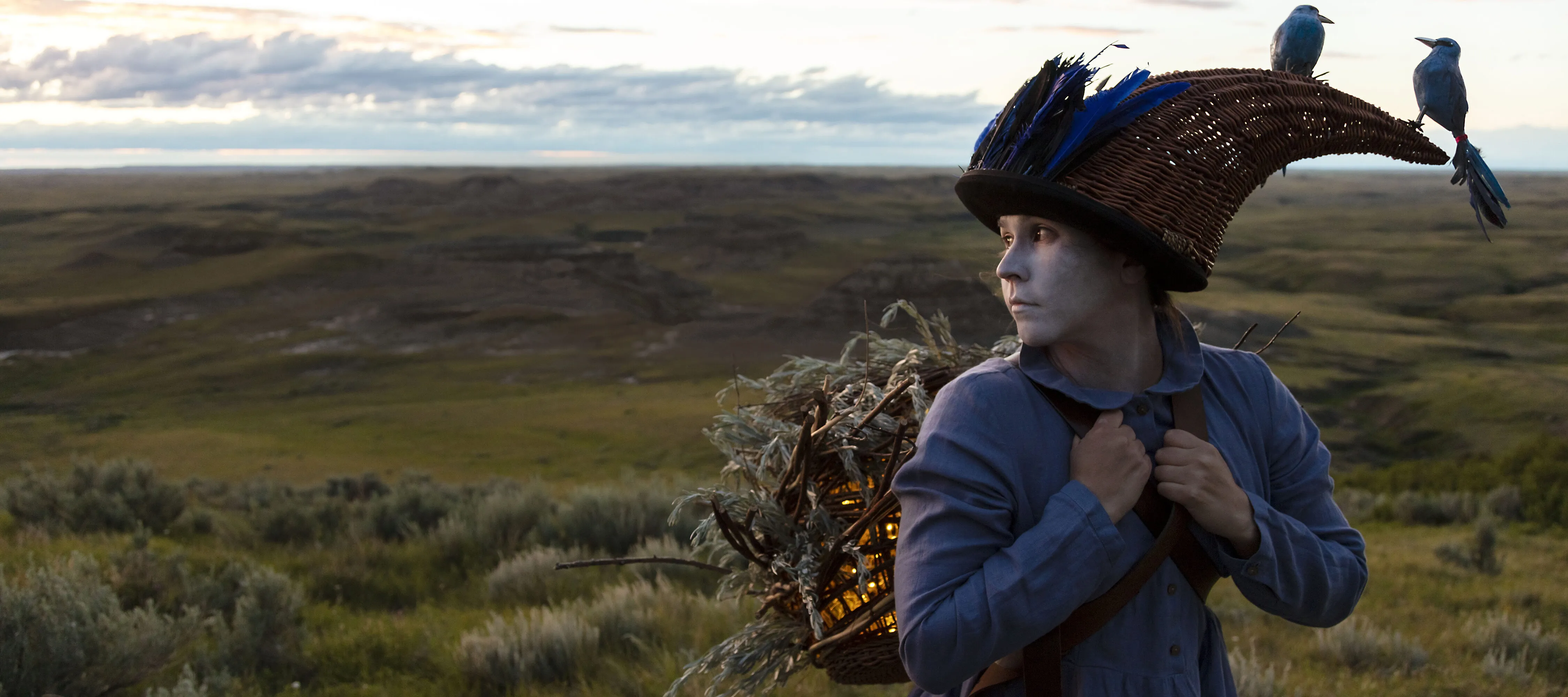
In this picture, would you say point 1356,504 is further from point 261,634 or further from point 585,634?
point 261,634

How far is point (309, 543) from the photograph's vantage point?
349 inches

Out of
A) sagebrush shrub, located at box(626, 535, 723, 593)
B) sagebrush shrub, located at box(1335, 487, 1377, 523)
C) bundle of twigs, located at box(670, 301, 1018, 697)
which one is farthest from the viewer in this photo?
sagebrush shrub, located at box(1335, 487, 1377, 523)

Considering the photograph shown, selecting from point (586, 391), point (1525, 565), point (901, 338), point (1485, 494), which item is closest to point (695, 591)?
point (901, 338)

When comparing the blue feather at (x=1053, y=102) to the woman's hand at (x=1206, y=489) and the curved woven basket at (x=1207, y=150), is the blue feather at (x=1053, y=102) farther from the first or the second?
the woman's hand at (x=1206, y=489)

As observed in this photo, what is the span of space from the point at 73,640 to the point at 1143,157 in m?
5.20

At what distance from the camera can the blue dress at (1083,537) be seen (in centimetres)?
164

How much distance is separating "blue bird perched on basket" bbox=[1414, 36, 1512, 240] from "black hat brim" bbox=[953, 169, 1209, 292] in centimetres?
77

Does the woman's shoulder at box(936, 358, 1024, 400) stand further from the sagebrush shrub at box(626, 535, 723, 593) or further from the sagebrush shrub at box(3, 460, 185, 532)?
the sagebrush shrub at box(3, 460, 185, 532)

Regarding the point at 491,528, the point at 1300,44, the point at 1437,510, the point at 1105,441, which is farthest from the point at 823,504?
the point at 1437,510

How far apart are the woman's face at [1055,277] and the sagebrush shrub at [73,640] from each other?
193 inches

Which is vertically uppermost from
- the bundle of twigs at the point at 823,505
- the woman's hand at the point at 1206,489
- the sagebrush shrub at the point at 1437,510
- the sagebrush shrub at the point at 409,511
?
the woman's hand at the point at 1206,489

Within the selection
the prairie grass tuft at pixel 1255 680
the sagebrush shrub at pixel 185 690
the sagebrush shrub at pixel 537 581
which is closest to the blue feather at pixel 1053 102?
the prairie grass tuft at pixel 1255 680

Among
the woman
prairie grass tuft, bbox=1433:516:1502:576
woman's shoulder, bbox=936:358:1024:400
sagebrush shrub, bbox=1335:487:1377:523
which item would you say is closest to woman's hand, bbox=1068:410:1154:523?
the woman

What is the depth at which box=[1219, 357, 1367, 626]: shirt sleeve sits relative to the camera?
5.87 feet
